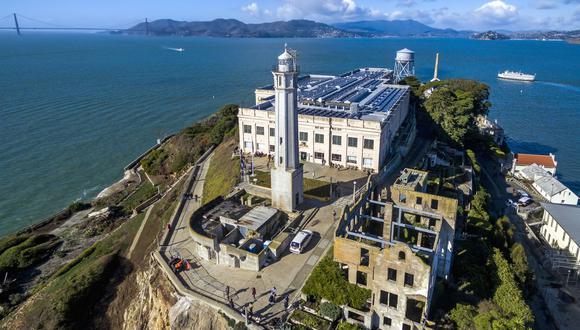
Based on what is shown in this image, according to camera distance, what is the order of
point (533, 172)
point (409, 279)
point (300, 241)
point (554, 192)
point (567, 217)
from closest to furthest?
point (409, 279) < point (300, 241) < point (567, 217) < point (554, 192) < point (533, 172)

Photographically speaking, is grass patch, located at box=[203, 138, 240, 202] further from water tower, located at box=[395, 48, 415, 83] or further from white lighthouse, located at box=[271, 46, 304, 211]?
water tower, located at box=[395, 48, 415, 83]

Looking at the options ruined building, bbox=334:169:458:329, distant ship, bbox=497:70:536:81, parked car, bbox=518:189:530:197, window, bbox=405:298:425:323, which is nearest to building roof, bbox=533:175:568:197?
parked car, bbox=518:189:530:197

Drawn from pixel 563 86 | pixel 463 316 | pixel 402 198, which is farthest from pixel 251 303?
pixel 563 86

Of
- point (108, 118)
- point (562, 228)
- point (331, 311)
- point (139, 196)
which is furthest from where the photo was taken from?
point (108, 118)

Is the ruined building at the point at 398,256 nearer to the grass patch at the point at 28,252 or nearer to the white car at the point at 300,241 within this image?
the white car at the point at 300,241

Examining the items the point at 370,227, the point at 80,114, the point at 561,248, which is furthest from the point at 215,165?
the point at 80,114

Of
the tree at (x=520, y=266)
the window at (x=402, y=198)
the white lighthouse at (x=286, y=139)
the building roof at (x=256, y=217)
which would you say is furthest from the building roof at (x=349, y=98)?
the tree at (x=520, y=266)

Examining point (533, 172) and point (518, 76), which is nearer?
point (533, 172)

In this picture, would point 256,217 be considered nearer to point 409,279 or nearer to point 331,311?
point 331,311
